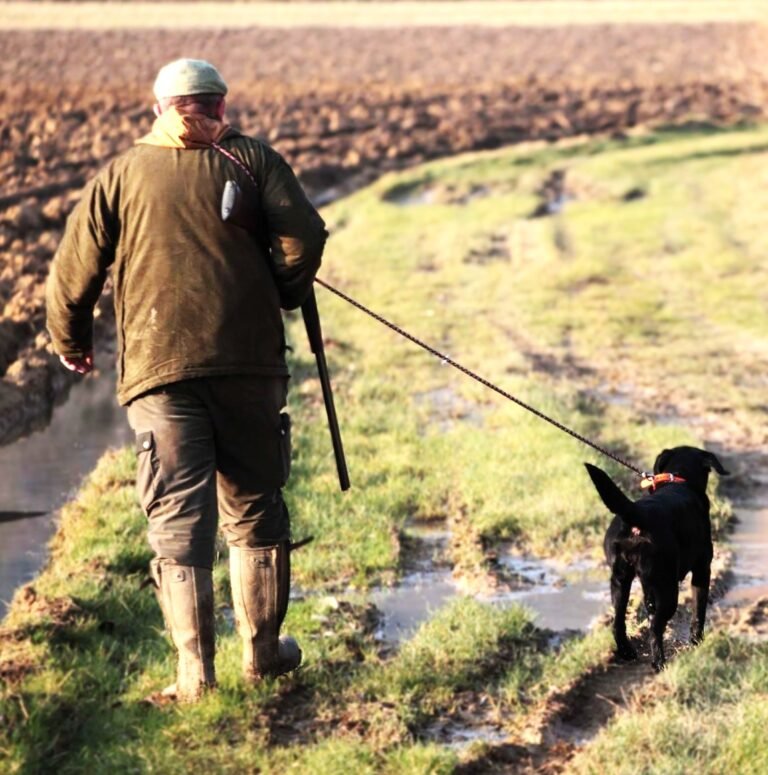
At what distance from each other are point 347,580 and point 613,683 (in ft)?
5.67

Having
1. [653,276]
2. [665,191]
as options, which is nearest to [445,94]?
[665,191]

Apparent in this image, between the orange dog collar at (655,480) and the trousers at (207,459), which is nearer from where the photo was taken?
the trousers at (207,459)

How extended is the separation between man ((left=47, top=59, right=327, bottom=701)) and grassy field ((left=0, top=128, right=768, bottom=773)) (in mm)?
511

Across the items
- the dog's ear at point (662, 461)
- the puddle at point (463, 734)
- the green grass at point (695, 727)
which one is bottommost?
the puddle at point (463, 734)

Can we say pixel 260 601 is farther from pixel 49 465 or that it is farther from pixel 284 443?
pixel 49 465

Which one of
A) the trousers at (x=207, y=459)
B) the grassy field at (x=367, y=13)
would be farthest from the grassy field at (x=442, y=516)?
the grassy field at (x=367, y=13)

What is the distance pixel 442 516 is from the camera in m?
8.69

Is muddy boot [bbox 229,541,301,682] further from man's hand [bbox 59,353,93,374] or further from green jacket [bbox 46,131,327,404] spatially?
man's hand [bbox 59,353,93,374]

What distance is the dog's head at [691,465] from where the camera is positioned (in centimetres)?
658

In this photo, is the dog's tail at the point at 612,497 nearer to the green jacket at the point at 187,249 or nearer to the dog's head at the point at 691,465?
the dog's head at the point at 691,465

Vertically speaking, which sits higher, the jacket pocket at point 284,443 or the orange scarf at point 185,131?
the orange scarf at point 185,131

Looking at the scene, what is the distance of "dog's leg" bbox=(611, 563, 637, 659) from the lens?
19.3 ft

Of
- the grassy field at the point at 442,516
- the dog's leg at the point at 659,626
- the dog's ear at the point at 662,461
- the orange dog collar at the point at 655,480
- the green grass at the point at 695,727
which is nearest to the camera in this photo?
the green grass at the point at 695,727

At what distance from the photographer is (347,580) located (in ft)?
24.8
